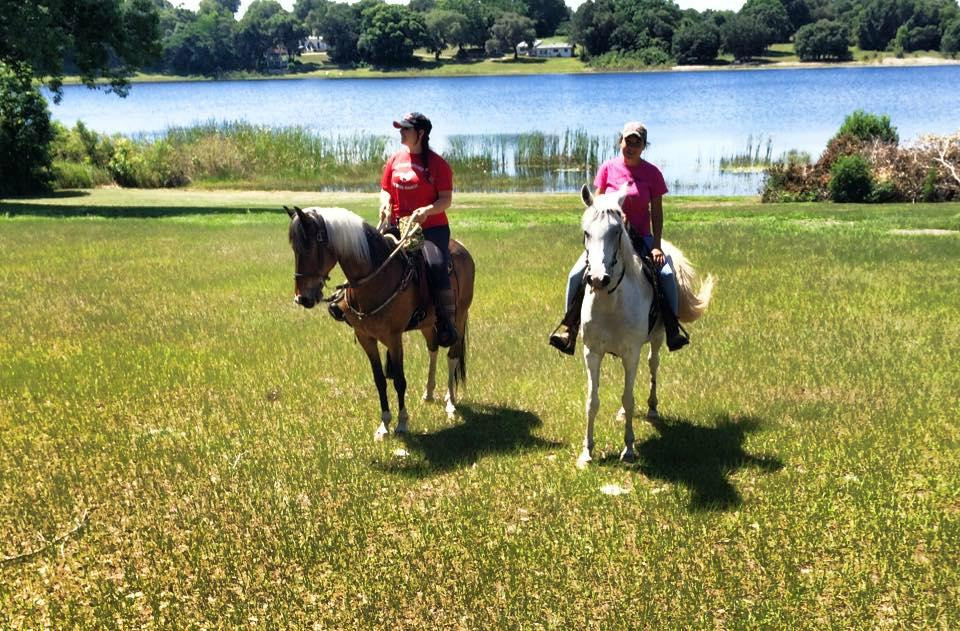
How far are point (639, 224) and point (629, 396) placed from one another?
176cm

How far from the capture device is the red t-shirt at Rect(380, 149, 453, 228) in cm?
905

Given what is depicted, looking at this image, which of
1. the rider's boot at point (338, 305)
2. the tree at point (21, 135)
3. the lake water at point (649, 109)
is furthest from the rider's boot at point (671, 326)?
the tree at point (21, 135)

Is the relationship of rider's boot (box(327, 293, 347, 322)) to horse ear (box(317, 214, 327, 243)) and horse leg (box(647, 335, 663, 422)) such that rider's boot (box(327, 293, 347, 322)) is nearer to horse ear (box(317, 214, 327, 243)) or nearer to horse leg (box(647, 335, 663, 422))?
horse ear (box(317, 214, 327, 243))

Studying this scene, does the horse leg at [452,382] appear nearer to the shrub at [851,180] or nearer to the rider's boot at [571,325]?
the rider's boot at [571,325]

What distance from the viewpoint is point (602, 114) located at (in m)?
75.2

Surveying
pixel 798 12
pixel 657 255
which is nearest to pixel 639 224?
pixel 657 255

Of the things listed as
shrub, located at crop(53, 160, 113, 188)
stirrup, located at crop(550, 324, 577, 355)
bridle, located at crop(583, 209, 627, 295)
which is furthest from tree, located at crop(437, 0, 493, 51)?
bridle, located at crop(583, 209, 627, 295)

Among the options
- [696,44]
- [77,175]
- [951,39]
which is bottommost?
[77,175]

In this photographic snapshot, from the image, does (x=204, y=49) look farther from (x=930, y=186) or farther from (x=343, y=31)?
(x=930, y=186)

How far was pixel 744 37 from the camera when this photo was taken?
157250 millimetres

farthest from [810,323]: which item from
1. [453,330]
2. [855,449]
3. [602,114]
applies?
[602,114]

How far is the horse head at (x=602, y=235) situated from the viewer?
278 inches

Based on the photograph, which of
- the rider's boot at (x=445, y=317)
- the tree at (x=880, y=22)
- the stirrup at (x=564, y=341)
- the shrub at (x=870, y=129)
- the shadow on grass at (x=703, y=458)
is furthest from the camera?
the tree at (x=880, y=22)

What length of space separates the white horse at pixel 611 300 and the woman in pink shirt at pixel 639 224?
1.03ft
